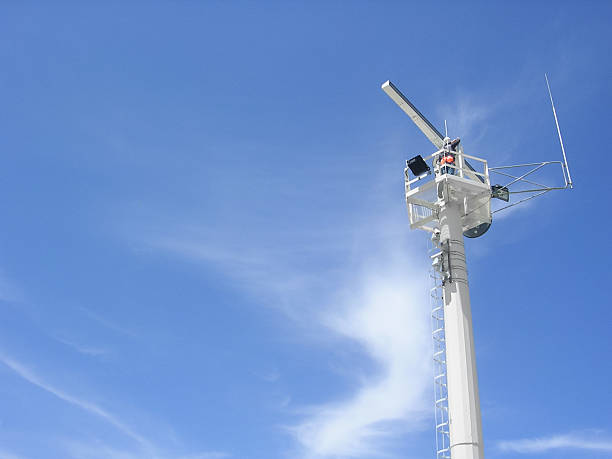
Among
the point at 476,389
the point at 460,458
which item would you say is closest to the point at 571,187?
the point at 476,389

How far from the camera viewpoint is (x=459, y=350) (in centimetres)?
4534

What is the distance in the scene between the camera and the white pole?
4281 centimetres

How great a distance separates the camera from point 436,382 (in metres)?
46.8

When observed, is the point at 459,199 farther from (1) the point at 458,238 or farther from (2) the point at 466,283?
(2) the point at 466,283

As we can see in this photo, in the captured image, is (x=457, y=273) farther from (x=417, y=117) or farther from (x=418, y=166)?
(x=417, y=117)

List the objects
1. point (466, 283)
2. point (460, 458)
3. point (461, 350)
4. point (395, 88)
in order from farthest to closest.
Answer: point (395, 88)
point (466, 283)
point (461, 350)
point (460, 458)

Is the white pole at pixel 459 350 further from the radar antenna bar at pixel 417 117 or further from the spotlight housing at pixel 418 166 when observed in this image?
the radar antenna bar at pixel 417 117

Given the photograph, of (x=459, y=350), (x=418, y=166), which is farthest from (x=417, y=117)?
(x=459, y=350)

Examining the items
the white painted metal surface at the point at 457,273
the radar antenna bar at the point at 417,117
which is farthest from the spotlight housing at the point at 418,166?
the radar antenna bar at the point at 417,117

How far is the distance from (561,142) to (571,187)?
14.1ft

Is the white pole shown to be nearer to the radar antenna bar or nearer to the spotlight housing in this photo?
the spotlight housing

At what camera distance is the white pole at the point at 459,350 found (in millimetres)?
42812

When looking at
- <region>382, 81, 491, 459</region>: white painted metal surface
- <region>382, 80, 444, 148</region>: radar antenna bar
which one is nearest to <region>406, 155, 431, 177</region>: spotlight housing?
<region>382, 81, 491, 459</region>: white painted metal surface

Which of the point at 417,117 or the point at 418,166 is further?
the point at 417,117
